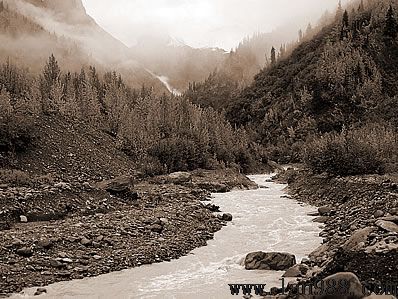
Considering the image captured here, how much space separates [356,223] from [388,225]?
175 inches

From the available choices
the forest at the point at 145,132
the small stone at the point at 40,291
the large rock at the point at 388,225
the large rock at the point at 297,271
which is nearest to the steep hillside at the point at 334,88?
the forest at the point at 145,132

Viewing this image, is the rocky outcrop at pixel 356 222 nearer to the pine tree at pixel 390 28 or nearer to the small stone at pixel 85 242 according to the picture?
the small stone at pixel 85 242

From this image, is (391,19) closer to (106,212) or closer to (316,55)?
(316,55)

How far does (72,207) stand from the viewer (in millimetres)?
23719

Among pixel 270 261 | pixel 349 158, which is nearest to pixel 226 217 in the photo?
pixel 270 261

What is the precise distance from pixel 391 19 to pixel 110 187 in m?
111

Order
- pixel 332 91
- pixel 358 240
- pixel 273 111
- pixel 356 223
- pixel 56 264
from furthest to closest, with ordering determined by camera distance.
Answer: pixel 273 111 < pixel 332 91 < pixel 356 223 < pixel 56 264 < pixel 358 240

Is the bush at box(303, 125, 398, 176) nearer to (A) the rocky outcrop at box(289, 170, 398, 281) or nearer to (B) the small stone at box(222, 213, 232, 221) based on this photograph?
(A) the rocky outcrop at box(289, 170, 398, 281)

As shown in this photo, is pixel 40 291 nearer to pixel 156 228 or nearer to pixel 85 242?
pixel 85 242

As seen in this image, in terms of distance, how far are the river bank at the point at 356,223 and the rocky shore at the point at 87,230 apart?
245 inches

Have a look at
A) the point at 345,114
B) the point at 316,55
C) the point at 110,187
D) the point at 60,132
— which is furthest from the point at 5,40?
the point at 110,187

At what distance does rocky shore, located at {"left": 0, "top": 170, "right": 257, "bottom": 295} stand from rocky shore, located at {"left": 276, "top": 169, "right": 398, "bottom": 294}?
20.2ft

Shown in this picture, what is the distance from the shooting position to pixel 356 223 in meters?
20.0

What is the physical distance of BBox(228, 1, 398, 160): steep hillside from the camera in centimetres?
10138
